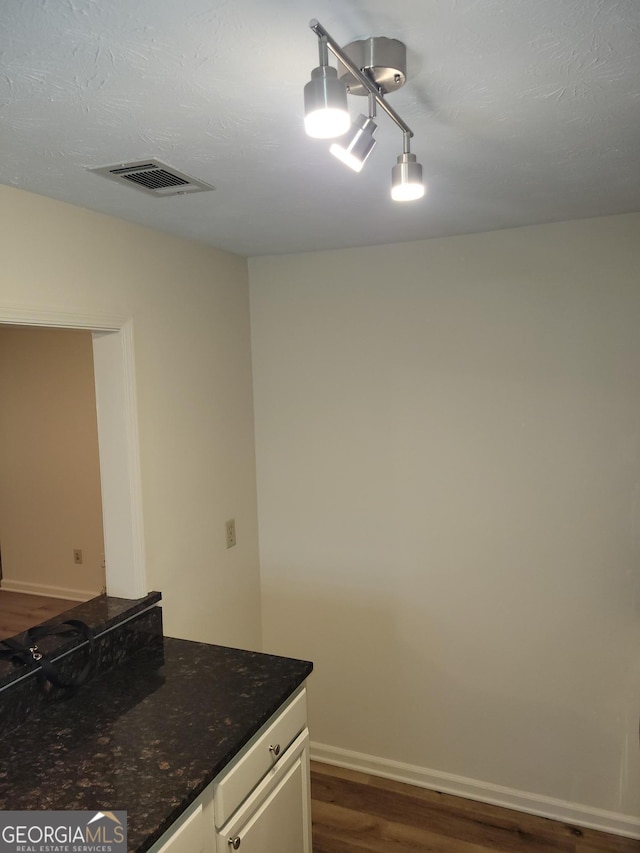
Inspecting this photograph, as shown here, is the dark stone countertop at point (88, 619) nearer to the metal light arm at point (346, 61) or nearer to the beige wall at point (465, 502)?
the beige wall at point (465, 502)

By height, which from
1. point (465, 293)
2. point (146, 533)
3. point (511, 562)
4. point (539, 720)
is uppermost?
point (465, 293)

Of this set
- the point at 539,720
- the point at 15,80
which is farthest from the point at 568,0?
the point at 539,720

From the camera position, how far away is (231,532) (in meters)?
2.87

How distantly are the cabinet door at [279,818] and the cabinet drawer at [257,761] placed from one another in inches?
1.8

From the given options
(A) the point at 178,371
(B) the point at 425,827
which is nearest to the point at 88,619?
(A) the point at 178,371

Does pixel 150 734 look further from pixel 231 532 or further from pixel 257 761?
pixel 231 532

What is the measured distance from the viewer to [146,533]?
2.33 m

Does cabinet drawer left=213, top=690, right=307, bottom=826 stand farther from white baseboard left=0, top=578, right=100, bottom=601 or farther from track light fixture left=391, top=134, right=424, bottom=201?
white baseboard left=0, top=578, right=100, bottom=601

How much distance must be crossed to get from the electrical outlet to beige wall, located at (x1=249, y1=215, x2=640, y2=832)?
26 cm

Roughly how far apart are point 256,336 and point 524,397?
126cm

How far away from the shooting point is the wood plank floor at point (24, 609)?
416cm

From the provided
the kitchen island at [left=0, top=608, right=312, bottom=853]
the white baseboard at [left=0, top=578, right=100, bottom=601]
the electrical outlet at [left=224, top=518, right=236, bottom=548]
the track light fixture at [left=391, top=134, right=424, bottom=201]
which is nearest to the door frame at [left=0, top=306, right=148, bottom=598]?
the kitchen island at [left=0, top=608, right=312, bottom=853]

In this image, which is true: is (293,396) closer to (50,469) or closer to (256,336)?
(256,336)

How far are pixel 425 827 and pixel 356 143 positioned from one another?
268 cm
